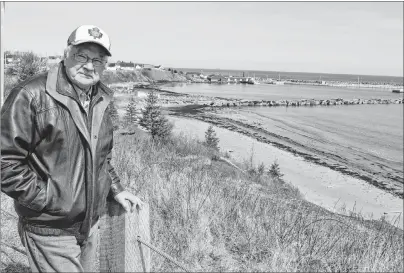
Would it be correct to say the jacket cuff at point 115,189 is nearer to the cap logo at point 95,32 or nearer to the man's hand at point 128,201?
the man's hand at point 128,201

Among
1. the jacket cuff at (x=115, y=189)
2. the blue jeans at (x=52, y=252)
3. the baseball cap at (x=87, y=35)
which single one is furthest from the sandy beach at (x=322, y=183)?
the baseball cap at (x=87, y=35)

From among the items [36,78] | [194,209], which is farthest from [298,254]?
[36,78]

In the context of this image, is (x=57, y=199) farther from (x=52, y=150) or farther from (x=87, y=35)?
(x=87, y=35)

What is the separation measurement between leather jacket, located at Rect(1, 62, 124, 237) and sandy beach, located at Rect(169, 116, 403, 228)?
1090 cm

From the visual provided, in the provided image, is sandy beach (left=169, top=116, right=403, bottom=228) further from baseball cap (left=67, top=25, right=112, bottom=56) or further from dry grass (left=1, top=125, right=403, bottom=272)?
baseball cap (left=67, top=25, right=112, bottom=56)

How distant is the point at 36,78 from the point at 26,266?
7.10 ft

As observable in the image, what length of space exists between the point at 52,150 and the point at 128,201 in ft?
1.76

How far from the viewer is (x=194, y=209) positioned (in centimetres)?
452

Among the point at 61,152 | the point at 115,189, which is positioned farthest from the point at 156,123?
the point at 61,152

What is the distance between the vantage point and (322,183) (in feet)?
64.0

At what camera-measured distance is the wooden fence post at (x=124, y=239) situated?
2.33 metres

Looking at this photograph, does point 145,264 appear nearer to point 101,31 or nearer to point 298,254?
point 101,31

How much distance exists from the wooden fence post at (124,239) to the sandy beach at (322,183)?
10496 mm

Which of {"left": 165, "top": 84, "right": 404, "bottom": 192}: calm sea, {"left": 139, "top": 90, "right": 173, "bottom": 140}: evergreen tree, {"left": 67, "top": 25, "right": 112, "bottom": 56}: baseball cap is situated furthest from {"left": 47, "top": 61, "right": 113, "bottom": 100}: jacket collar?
{"left": 165, "top": 84, "right": 404, "bottom": 192}: calm sea
